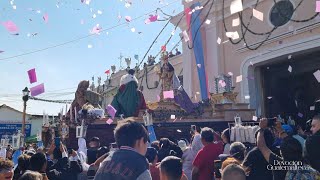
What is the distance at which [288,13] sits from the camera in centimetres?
1344

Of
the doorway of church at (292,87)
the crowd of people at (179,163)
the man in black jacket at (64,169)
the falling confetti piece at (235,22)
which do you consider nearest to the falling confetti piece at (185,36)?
the falling confetti piece at (235,22)

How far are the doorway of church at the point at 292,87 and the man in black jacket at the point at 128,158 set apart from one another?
12.4 meters

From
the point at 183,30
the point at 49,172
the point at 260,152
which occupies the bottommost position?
the point at 49,172

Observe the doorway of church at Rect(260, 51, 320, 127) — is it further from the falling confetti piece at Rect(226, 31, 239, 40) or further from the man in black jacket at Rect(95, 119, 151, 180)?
the man in black jacket at Rect(95, 119, 151, 180)

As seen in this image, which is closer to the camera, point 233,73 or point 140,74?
point 233,73

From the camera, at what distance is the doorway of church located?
45.9ft

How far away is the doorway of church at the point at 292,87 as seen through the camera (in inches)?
551

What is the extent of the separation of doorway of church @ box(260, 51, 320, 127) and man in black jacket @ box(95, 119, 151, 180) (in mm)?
12358

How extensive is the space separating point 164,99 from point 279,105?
578 centimetres

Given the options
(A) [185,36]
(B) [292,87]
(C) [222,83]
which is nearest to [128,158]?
(C) [222,83]

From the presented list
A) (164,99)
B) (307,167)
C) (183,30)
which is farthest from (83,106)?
(183,30)

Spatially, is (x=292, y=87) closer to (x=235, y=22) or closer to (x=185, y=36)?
(x=235, y=22)

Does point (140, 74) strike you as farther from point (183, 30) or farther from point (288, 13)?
point (288, 13)

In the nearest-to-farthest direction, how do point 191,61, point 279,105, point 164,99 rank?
→ 1. point 164,99
2. point 279,105
3. point 191,61
